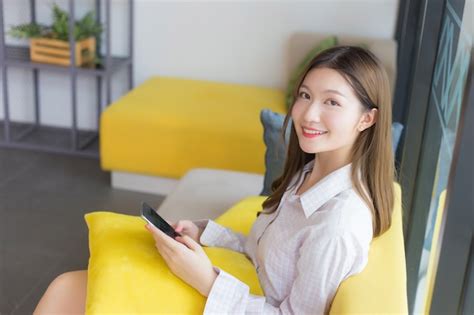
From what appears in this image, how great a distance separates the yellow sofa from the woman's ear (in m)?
0.28

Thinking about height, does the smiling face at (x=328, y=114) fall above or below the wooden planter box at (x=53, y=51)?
above

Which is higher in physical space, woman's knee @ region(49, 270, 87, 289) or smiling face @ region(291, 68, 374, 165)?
smiling face @ region(291, 68, 374, 165)

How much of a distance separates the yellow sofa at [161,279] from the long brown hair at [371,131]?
0.37ft

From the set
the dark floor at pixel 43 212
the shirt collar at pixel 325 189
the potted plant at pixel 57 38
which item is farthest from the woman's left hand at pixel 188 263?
the potted plant at pixel 57 38

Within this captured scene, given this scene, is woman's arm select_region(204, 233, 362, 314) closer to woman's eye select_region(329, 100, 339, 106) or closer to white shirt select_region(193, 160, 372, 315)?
white shirt select_region(193, 160, 372, 315)

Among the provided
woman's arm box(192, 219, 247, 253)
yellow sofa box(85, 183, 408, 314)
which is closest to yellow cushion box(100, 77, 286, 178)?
woman's arm box(192, 219, 247, 253)

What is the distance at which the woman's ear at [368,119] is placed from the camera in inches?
57.7

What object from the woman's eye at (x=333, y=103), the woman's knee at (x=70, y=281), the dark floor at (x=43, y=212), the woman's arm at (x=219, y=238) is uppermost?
Result: the woman's eye at (x=333, y=103)

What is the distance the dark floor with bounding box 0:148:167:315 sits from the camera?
8.78ft

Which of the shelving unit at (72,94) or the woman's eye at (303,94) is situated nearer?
the woman's eye at (303,94)

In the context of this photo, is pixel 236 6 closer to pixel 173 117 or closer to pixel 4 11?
pixel 173 117

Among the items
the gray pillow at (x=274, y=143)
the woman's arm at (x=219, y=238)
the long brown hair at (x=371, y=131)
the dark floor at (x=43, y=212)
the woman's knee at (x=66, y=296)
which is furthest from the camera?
the dark floor at (x=43, y=212)

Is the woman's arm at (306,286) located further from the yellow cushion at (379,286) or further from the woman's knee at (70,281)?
the woman's knee at (70,281)

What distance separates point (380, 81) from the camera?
4.80ft
